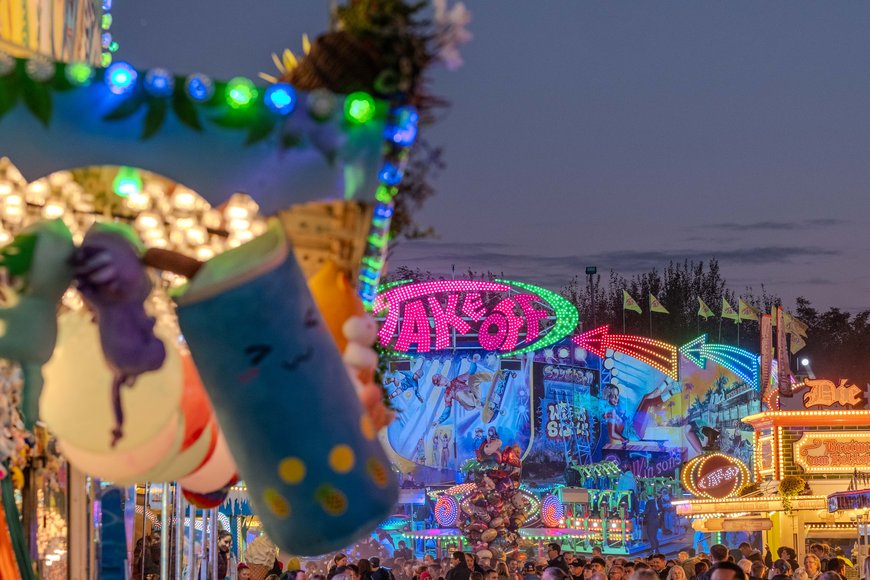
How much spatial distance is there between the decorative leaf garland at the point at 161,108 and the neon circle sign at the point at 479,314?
40.2 m

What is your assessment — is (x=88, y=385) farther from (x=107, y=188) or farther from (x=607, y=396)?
(x=607, y=396)

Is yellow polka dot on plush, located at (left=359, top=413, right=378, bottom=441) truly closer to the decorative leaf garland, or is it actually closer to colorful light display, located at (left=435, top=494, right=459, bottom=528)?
the decorative leaf garland

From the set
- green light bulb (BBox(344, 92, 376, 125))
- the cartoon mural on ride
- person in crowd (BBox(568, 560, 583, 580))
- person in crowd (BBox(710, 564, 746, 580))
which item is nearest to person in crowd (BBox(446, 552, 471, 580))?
person in crowd (BBox(568, 560, 583, 580))

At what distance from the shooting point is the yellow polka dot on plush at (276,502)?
14.1 feet

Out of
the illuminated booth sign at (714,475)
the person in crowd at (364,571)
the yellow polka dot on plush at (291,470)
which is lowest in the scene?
the person in crowd at (364,571)

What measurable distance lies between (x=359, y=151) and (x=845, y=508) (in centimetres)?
1712

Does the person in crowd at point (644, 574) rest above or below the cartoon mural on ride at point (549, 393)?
below

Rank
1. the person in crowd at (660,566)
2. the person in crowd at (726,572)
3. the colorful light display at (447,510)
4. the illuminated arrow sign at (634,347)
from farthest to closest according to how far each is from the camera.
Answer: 1. the illuminated arrow sign at (634,347)
2. the colorful light display at (447,510)
3. the person in crowd at (660,566)
4. the person in crowd at (726,572)

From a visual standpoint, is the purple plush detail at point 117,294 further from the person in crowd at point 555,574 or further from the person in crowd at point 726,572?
the person in crowd at point 555,574

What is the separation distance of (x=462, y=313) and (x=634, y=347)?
25.0ft

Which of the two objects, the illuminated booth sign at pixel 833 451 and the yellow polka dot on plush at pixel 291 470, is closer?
the yellow polka dot on plush at pixel 291 470

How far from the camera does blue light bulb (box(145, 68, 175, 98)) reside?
413 cm

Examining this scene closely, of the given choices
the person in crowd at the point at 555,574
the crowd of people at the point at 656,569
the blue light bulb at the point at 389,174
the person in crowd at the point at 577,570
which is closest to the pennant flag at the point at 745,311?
the crowd of people at the point at 656,569

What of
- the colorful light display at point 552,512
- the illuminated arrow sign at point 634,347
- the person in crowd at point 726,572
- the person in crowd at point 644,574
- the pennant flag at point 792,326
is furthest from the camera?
the illuminated arrow sign at point 634,347
